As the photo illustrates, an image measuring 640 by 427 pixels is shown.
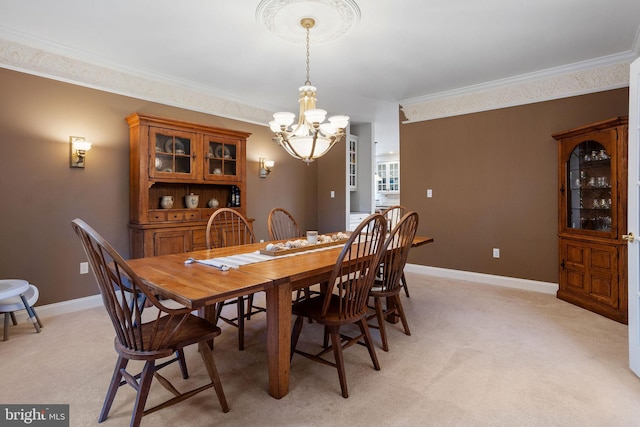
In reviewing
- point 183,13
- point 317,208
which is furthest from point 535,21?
point 317,208

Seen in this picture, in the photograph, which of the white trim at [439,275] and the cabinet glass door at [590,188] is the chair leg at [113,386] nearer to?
the white trim at [439,275]

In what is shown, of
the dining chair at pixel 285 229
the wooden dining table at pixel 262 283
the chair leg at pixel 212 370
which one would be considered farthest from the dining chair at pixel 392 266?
the chair leg at pixel 212 370

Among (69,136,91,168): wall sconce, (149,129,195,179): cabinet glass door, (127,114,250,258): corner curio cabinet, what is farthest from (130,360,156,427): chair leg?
(69,136,91,168): wall sconce

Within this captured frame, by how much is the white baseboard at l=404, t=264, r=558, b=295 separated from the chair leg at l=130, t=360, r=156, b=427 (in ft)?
12.8

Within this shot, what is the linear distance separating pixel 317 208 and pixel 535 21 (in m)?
4.18

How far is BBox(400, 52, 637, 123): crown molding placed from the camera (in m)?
3.43

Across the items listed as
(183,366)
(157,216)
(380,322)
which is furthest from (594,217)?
(157,216)

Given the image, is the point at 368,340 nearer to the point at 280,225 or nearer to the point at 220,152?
the point at 280,225

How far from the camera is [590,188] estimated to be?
3.28 meters

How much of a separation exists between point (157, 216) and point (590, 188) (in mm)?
4374

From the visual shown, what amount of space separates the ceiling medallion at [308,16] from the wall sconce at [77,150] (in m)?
2.07

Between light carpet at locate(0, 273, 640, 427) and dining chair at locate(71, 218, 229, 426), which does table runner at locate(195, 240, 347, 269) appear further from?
light carpet at locate(0, 273, 640, 427)

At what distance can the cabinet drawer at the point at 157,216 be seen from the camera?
3566 mm

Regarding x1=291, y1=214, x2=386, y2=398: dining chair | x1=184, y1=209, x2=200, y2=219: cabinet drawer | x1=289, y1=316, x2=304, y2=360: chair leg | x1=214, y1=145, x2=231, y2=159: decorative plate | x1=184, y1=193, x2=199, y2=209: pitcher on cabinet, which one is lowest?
x1=289, y1=316, x2=304, y2=360: chair leg
